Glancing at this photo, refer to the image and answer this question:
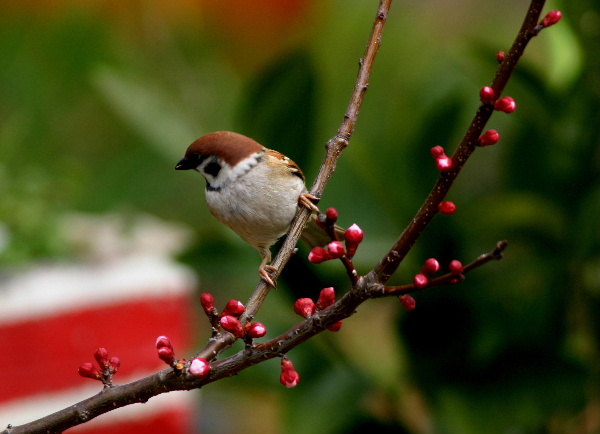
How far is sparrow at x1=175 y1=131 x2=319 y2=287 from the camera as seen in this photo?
810mm

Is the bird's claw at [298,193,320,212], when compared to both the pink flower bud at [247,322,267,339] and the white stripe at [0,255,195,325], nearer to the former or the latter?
the pink flower bud at [247,322,267,339]

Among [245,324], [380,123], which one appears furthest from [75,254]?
[245,324]

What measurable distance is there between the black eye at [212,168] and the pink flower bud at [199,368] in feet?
0.85

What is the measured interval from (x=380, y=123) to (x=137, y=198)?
0.53m

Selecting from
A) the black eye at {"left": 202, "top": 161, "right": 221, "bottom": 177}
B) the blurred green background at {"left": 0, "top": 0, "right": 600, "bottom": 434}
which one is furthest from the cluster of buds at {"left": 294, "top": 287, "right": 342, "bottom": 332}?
the blurred green background at {"left": 0, "top": 0, "right": 600, "bottom": 434}

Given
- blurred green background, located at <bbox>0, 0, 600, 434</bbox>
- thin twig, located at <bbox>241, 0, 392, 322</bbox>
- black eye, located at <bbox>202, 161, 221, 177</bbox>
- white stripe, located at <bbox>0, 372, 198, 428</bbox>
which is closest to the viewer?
thin twig, located at <bbox>241, 0, 392, 322</bbox>

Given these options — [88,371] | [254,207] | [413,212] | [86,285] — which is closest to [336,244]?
[88,371]

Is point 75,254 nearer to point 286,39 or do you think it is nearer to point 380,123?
point 380,123

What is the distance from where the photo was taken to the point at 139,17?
2.11 metres

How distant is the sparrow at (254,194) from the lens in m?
0.81

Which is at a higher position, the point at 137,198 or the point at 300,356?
the point at 137,198

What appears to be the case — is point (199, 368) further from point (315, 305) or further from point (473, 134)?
point (473, 134)

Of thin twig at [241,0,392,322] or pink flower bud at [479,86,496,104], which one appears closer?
pink flower bud at [479,86,496,104]

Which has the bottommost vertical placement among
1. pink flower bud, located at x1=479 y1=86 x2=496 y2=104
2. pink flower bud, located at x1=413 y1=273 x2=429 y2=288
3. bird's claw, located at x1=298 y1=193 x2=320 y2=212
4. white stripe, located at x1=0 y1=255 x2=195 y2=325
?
pink flower bud, located at x1=413 y1=273 x2=429 y2=288
